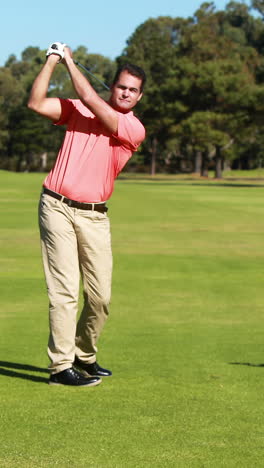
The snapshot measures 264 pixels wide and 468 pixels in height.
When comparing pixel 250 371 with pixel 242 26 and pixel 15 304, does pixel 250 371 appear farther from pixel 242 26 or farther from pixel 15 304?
pixel 242 26

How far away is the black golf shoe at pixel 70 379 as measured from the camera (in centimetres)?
643

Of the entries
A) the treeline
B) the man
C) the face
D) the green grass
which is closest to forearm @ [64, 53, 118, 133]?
the man

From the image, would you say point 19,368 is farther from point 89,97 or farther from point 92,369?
point 89,97

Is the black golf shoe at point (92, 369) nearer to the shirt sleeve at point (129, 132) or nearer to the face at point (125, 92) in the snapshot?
the shirt sleeve at point (129, 132)

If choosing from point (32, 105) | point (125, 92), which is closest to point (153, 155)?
point (125, 92)

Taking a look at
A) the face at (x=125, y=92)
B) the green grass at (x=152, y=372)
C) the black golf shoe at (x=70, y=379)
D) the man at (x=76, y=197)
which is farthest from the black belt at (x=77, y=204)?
the green grass at (x=152, y=372)

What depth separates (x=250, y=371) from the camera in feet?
23.4

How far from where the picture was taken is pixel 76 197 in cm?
637

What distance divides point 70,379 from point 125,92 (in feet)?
6.61

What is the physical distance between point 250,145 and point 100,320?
3879 inches

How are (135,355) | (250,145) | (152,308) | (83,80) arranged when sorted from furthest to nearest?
1. (250,145)
2. (152,308)
3. (135,355)
4. (83,80)

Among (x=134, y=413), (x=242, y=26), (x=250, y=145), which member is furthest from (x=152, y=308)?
(x=242, y=26)

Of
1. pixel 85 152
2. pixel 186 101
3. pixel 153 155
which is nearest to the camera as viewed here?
pixel 85 152

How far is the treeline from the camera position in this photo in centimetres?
8406
